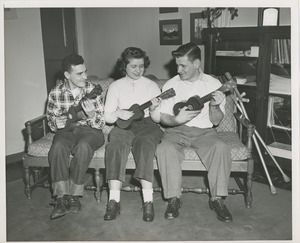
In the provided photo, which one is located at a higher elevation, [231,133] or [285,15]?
[285,15]

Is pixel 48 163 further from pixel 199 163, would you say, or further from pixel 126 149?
pixel 199 163

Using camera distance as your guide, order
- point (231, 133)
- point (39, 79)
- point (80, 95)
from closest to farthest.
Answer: point (80, 95) → point (231, 133) → point (39, 79)

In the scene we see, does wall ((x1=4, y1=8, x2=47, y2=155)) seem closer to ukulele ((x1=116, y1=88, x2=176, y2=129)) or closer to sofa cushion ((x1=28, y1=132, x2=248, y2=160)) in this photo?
sofa cushion ((x1=28, y1=132, x2=248, y2=160))

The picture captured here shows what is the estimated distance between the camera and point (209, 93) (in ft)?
8.71

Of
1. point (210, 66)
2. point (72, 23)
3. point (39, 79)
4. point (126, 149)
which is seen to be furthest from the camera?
point (72, 23)

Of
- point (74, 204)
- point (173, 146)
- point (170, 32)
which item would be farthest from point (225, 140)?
point (170, 32)

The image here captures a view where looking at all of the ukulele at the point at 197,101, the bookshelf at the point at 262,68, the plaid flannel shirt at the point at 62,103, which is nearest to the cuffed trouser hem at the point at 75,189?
the plaid flannel shirt at the point at 62,103

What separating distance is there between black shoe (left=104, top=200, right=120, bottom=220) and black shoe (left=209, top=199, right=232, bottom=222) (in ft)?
2.29

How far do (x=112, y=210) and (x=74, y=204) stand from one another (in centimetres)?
31

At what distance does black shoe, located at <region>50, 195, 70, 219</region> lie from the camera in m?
2.49

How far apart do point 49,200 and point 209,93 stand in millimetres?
1539

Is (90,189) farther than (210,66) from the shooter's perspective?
No

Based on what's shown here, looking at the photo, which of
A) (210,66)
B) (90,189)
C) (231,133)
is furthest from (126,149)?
(210,66)

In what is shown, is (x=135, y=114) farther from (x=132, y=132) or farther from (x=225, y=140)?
(x=225, y=140)
